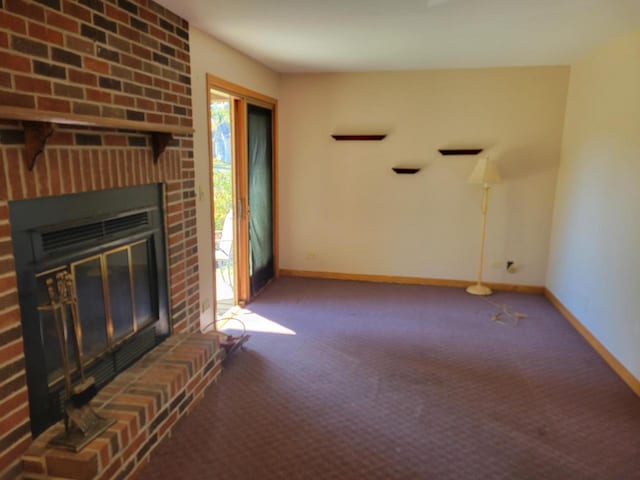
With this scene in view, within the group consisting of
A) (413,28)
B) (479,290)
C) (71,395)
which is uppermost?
(413,28)

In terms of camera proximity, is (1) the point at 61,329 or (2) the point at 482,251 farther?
(2) the point at 482,251

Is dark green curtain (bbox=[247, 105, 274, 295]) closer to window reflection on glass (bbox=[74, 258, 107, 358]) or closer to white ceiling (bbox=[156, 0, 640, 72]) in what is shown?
white ceiling (bbox=[156, 0, 640, 72])

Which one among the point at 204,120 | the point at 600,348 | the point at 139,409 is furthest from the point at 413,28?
the point at 139,409

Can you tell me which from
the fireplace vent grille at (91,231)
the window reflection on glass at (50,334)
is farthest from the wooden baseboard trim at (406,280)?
the window reflection on glass at (50,334)

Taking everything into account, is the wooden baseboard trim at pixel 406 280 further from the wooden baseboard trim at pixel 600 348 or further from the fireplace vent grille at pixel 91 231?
the fireplace vent grille at pixel 91 231

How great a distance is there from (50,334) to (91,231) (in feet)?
1.64

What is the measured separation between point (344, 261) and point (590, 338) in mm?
2507

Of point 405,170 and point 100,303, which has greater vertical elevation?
point 405,170

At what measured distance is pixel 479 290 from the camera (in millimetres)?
4492

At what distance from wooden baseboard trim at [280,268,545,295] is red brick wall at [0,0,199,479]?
2220mm

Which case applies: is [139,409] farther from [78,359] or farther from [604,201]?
[604,201]

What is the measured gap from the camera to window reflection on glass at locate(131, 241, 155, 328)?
8.01 feet

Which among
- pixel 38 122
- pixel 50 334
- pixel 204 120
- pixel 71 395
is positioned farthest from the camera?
pixel 204 120

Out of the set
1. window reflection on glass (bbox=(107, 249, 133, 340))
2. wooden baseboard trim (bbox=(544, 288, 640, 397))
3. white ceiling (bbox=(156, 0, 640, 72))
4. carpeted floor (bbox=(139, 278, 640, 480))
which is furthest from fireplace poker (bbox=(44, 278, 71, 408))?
wooden baseboard trim (bbox=(544, 288, 640, 397))
